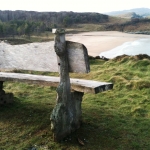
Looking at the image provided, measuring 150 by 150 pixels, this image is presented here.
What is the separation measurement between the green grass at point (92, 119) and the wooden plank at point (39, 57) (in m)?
0.98

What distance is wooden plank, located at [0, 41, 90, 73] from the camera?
13.7 ft

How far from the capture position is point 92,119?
5285mm

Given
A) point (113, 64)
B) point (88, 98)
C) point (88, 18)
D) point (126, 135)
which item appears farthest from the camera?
point (88, 18)

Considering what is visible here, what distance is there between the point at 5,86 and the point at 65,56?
15.3 ft

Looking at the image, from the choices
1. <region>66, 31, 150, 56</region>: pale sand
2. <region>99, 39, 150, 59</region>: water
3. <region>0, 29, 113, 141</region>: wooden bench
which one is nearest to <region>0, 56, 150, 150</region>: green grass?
<region>0, 29, 113, 141</region>: wooden bench

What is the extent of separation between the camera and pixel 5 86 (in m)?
8.43

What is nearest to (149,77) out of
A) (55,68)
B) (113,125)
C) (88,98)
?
(88,98)

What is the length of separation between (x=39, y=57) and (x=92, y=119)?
5.11ft

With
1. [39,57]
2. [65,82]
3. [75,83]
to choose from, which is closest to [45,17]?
[39,57]

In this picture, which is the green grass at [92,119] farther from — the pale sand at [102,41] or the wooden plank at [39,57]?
the pale sand at [102,41]

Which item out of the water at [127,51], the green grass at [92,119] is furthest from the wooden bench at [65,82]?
the water at [127,51]

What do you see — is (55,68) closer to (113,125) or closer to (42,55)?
(42,55)

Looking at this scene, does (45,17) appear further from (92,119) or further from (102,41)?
(92,119)

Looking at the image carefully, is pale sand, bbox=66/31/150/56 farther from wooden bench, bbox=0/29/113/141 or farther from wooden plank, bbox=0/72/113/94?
wooden bench, bbox=0/29/113/141
